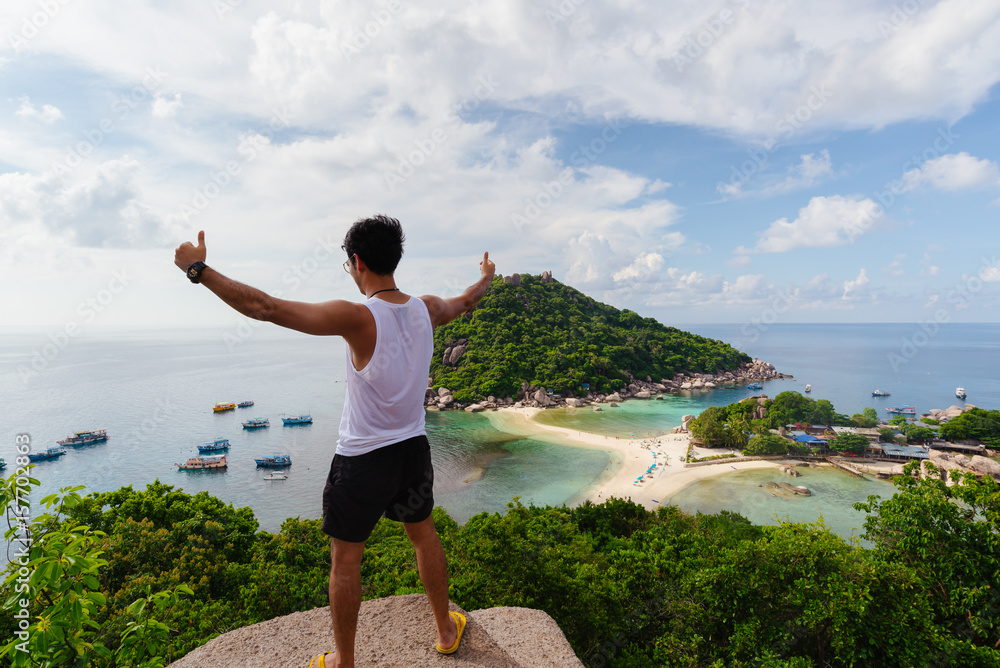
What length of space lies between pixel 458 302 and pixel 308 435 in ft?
135

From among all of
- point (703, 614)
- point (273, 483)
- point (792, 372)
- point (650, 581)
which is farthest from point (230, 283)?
point (792, 372)

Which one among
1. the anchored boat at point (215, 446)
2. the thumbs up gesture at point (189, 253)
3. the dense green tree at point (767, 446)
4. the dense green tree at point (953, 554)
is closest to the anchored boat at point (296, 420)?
the anchored boat at point (215, 446)

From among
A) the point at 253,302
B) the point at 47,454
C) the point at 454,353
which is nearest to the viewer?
the point at 253,302

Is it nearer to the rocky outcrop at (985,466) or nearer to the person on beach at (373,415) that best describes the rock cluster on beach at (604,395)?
the rocky outcrop at (985,466)

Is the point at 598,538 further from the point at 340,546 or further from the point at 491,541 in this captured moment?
the point at 340,546

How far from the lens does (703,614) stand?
22.2 ft

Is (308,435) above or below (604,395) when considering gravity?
below

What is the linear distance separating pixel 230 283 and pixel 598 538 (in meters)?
15.2

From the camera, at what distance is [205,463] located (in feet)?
100

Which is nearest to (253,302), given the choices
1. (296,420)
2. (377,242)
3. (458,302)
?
(377,242)

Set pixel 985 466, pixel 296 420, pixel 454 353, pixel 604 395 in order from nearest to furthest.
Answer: pixel 985 466
pixel 296 420
pixel 604 395
pixel 454 353

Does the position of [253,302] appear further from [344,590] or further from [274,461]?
[274,461]

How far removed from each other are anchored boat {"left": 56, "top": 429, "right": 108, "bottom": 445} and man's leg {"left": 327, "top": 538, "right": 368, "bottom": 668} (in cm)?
4573

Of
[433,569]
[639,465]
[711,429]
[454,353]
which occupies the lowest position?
[639,465]
